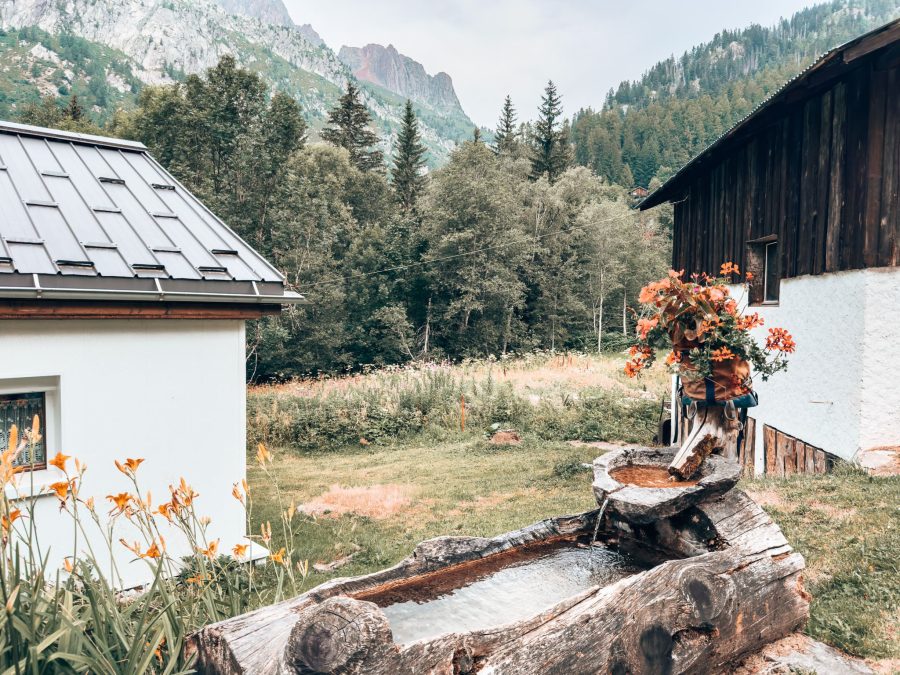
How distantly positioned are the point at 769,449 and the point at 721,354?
5.59 metres

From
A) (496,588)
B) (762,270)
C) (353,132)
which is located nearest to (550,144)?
(353,132)

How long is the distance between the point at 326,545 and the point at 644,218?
3773 centimetres

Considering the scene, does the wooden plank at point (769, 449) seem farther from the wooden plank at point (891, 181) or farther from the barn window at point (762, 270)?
the wooden plank at point (891, 181)

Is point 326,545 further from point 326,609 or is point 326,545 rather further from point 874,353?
point 874,353

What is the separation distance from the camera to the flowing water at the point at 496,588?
284 cm

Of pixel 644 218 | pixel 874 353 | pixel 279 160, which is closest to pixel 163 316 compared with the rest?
pixel 874 353

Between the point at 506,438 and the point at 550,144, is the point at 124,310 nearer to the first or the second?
the point at 506,438

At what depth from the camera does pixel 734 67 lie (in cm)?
11488

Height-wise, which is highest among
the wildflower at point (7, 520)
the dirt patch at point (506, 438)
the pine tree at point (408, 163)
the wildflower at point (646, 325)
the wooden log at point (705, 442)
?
the pine tree at point (408, 163)

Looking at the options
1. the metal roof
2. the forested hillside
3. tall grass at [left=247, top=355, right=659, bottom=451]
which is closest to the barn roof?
the metal roof

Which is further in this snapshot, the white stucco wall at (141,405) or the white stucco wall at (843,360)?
the white stucco wall at (843,360)

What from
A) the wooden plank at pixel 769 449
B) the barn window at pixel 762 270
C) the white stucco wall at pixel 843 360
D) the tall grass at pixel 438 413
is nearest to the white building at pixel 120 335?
the white stucco wall at pixel 843 360

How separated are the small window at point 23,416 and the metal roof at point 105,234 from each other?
86 cm

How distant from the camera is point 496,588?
10.5ft
